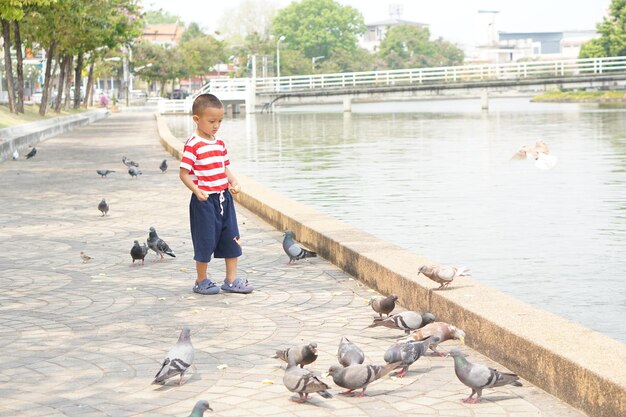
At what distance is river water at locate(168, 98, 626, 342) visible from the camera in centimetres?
1035

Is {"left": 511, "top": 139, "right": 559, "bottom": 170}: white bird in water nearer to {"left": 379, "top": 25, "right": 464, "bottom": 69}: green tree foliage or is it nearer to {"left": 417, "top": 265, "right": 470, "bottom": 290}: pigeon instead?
{"left": 417, "top": 265, "right": 470, "bottom": 290}: pigeon

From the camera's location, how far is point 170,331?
23.1ft

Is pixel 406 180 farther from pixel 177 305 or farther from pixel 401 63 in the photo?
pixel 401 63

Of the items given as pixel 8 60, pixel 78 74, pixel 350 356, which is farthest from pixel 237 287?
pixel 78 74

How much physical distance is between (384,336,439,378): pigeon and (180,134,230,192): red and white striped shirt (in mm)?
2810

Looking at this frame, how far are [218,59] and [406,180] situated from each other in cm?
10533

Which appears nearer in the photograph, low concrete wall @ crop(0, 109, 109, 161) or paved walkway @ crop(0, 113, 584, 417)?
paved walkway @ crop(0, 113, 584, 417)

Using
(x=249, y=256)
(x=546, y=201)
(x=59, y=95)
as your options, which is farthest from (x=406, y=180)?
(x=59, y=95)

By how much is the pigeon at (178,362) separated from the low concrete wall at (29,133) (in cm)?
1971

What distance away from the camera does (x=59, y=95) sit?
178ft

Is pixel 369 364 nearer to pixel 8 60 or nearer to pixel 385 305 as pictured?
pixel 385 305

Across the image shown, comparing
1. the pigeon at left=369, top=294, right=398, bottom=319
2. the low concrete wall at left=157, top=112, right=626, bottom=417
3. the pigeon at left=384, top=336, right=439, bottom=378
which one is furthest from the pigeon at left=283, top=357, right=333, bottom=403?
the pigeon at left=369, top=294, right=398, bottom=319

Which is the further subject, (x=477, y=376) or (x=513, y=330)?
(x=513, y=330)

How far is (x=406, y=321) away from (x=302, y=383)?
138 centimetres
